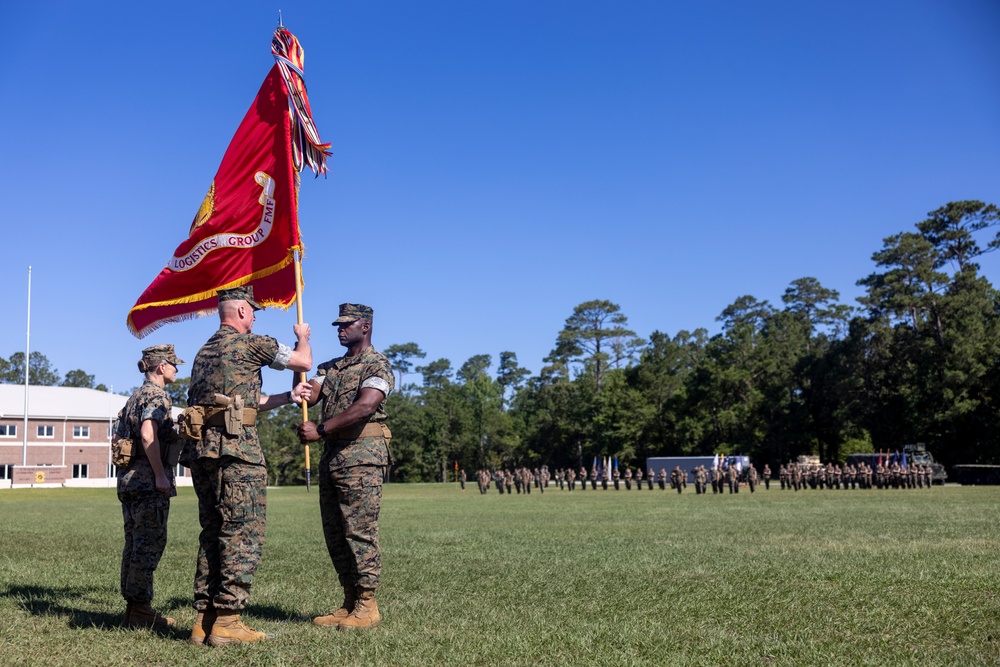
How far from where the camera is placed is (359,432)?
6.57 meters

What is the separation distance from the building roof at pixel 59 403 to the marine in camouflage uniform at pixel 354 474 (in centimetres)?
7795

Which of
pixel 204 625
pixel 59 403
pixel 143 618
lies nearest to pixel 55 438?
pixel 59 403

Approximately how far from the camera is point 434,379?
136750 mm

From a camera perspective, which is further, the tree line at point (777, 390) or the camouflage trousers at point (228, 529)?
the tree line at point (777, 390)

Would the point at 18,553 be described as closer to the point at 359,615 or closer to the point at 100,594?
the point at 100,594

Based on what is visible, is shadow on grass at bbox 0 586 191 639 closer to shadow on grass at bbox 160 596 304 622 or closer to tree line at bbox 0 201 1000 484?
shadow on grass at bbox 160 596 304 622

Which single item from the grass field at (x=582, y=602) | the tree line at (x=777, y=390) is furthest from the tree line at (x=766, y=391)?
the grass field at (x=582, y=602)

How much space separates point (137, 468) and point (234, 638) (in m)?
1.80

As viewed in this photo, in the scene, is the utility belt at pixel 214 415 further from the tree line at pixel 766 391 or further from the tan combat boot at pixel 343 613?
the tree line at pixel 766 391

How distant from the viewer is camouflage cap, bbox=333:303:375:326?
686 centimetres

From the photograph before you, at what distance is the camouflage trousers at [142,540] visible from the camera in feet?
21.9

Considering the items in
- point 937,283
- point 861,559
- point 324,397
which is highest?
point 937,283

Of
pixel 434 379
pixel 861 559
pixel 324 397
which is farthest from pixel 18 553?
pixel 434 379

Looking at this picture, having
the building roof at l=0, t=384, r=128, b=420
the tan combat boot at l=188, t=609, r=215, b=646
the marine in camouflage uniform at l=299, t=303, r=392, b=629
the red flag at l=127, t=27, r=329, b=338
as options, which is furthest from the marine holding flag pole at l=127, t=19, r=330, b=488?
the building roof at l=0, t=384, r=128, b=420
